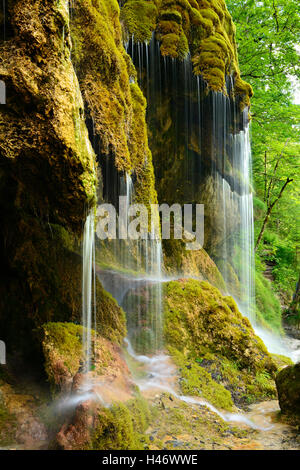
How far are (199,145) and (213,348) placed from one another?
5.67m

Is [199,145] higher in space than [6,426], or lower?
higher

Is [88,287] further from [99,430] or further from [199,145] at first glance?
[199,145]

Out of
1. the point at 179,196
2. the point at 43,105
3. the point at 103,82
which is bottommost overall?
the point at 179,196

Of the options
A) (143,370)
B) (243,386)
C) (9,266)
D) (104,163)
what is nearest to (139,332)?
(143,370)

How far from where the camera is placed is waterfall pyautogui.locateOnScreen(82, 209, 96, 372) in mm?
4070

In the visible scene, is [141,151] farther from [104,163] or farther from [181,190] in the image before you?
[181,190]

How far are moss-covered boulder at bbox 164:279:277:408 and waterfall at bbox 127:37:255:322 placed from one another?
3627 millimetres

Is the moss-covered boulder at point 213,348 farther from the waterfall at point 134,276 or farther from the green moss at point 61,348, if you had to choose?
the green moss at point 61,348

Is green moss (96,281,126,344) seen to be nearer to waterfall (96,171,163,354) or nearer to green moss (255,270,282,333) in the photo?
waterfall (96,171,163,354)

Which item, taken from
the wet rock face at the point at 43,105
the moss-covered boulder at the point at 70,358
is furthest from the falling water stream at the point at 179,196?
the wet rock face at the point at 43,105

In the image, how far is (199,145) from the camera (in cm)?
918

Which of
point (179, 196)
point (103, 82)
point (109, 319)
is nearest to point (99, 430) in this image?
point (109, 319)

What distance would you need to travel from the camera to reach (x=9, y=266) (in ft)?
16.4

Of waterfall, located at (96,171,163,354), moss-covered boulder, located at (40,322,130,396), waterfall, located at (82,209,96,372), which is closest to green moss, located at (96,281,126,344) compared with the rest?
waterfall, located at (82,209,96,372)
